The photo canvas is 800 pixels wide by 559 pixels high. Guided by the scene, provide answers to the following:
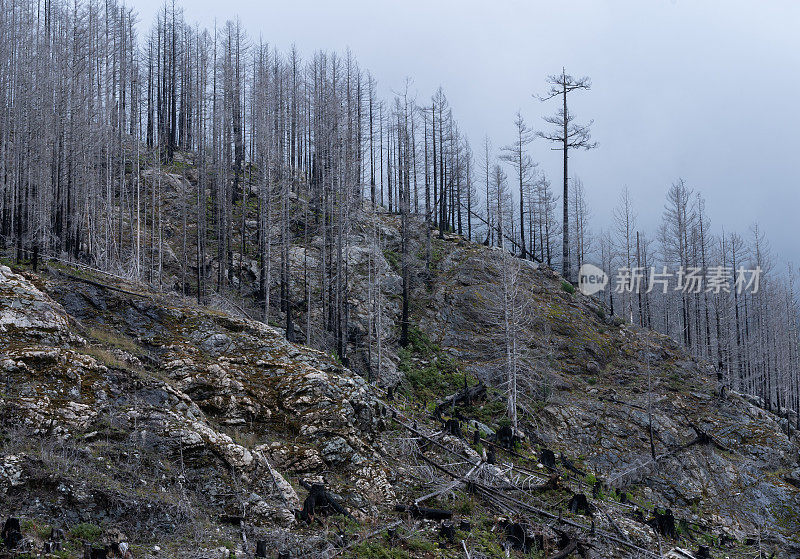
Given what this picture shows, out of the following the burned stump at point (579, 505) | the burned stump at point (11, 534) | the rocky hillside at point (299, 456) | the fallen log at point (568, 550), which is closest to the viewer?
the burned stump at point (11, 534)

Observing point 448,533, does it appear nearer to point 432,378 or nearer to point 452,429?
point 452,429

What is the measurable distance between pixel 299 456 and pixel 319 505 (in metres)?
1.69

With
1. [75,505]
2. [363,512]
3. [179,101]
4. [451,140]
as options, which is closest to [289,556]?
[363,512]

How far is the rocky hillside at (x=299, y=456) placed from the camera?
25.2 feet

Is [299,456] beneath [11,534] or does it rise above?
beneath

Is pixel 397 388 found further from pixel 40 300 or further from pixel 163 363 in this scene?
pixel 40 300

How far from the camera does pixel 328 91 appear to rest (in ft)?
103

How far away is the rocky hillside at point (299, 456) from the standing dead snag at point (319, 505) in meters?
0.07

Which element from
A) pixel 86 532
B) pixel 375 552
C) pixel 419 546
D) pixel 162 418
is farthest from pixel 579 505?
pixel 86 532

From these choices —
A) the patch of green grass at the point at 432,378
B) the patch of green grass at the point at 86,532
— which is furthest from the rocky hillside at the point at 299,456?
the patch of green grass at the point at 432,378

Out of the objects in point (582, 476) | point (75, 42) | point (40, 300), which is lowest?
point (582, 476)

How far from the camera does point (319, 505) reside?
30.7ft

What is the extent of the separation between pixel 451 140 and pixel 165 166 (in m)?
26.6

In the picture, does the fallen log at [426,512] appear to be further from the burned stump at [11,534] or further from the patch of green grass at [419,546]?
the burned stump at [11,534]
